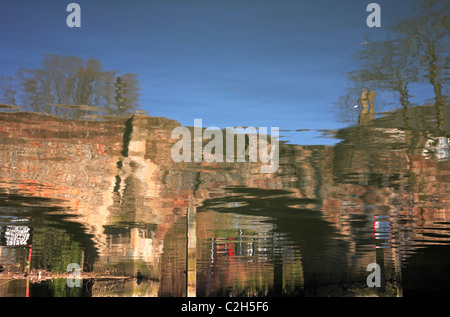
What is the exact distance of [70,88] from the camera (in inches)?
201

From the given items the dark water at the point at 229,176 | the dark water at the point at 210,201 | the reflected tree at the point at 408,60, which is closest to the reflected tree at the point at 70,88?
the dark water at the point at 229,176

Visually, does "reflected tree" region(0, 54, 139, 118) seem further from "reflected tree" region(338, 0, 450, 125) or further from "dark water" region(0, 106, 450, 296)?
"reflected tree" region(338, 0, 450, 125)

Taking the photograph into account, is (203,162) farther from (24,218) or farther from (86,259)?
(86,259)

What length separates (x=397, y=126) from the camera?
6.13 metres

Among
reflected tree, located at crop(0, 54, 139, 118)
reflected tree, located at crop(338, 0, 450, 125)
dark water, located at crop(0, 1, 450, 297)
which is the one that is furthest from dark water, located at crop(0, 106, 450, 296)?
reflected tree, located at crop(338, 0, 450, 125)

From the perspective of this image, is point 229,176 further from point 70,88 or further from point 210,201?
point 70,88

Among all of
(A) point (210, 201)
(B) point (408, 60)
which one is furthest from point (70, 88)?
(A) point (210, 201)

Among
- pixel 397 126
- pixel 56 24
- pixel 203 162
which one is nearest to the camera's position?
pixel 56 24

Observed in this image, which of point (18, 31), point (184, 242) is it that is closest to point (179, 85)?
point (18, 31)

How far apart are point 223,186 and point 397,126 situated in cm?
415

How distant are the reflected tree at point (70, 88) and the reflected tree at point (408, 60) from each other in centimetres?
283

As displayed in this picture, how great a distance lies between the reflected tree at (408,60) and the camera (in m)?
4.45

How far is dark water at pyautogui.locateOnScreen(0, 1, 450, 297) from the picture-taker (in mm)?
5000

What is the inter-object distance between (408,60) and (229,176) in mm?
4524
